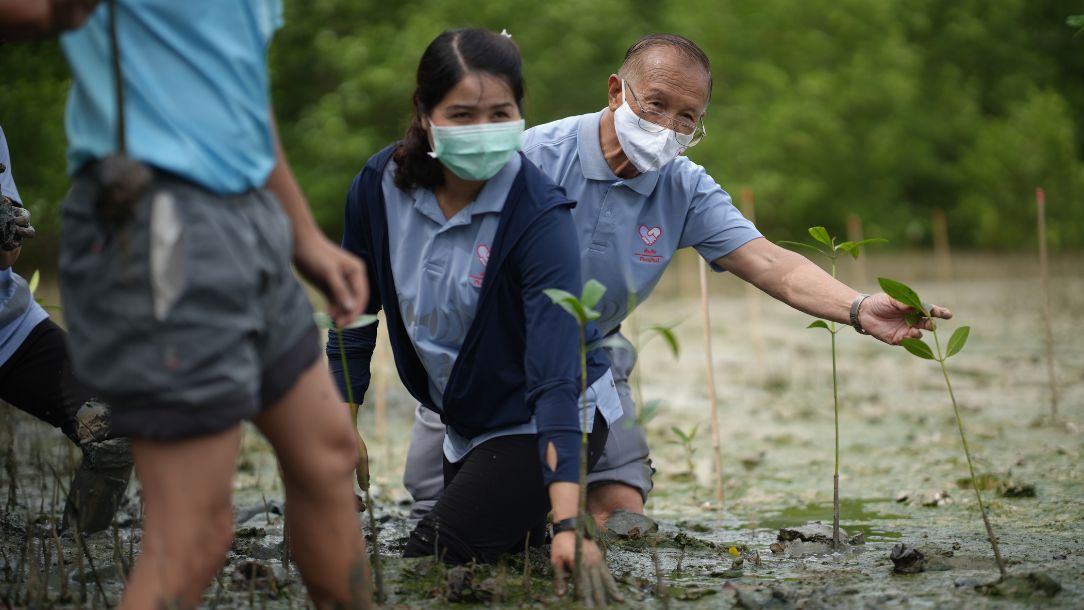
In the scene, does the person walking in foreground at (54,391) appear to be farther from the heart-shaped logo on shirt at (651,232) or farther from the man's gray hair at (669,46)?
the man's gray hair at (669,46)

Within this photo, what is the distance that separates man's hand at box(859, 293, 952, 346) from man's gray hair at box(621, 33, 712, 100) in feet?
3.12

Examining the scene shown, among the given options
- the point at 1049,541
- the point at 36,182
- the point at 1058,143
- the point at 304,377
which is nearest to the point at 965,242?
the point at 1058,143

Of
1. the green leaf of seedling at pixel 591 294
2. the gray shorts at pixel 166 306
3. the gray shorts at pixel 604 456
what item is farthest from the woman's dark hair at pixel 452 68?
the gray shorts at pixel 604 456

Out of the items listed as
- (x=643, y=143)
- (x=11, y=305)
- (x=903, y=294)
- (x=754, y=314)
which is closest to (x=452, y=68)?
(x=643, y=143)

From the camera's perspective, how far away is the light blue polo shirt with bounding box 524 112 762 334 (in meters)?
4.02

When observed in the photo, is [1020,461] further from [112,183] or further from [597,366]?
[112,183]

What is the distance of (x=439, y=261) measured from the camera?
3375 millimetres

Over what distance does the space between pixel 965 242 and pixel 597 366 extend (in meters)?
30.0

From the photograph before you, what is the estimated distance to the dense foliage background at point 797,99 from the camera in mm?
22469

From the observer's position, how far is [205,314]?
2.08 metres

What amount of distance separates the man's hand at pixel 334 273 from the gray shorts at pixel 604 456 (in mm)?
1870

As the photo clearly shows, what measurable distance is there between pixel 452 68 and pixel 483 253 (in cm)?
53

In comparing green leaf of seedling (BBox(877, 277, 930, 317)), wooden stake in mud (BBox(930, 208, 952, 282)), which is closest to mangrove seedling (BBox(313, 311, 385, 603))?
green leaf of seedling (BBox(877, 277, 930, 317))

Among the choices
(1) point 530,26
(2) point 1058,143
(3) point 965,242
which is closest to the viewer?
(2) point 1058,143
